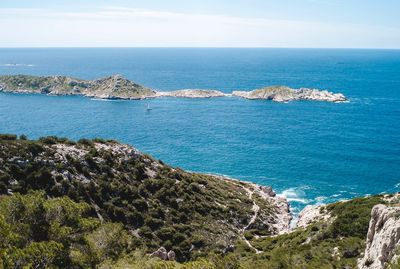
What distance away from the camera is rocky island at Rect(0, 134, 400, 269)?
31016 millimetres

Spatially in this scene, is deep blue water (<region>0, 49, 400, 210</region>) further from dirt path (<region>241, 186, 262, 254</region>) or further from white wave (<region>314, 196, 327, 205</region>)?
dirt path (<region>241, 186, 262, 254</region>)

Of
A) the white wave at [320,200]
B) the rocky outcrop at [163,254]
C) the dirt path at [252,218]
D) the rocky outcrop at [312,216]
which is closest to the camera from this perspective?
the rocky outcrop at [163,254]

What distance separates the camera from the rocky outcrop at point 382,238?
107 feet

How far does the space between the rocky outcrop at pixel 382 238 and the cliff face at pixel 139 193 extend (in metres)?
23.6

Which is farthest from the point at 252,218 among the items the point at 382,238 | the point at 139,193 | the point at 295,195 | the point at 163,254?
the point at 382,238

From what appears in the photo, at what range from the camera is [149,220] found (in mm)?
56938

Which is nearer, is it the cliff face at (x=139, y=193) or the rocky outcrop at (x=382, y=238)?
the rocky outcrop at (x=382, y=238)

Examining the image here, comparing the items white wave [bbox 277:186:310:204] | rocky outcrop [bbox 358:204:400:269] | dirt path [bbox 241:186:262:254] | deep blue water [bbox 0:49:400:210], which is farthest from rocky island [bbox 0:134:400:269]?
deep blue water [bbox 0:49:400:210]

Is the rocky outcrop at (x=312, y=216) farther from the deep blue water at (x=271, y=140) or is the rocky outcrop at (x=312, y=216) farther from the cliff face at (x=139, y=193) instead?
the deep blue water at (x=271, y=140)

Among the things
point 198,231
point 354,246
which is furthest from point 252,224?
point 354,246

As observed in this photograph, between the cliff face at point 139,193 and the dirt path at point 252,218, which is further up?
the cliff face at point 139,193

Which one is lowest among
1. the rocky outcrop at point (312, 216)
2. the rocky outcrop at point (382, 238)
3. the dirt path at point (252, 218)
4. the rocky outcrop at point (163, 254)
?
the dirt path at point (252, 218)

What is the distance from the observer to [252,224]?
7038 centimetres

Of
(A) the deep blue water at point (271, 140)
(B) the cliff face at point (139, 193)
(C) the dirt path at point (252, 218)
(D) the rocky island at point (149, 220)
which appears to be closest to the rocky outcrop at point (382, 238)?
(D) the rocky island at point (149, 220)
